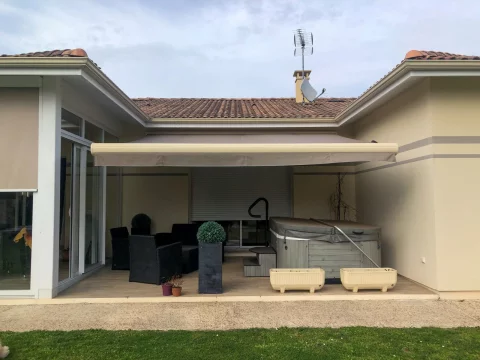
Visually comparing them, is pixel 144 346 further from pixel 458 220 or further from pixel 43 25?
pixel 43 25

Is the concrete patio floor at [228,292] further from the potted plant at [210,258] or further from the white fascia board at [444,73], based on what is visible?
the white fascia board at [444,73]

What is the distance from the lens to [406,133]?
8352 mm

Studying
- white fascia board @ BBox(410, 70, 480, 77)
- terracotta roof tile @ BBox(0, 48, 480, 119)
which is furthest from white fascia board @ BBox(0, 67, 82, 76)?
white fascia board @ BBox(410, 70, 480, 77)

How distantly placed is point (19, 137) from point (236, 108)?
26.8ft

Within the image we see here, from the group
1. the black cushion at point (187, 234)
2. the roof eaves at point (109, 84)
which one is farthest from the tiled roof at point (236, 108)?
the black cushion at point (187, 234)

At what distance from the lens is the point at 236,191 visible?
12578 millimetres

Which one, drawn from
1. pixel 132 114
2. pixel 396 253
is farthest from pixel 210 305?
pixel 132 114

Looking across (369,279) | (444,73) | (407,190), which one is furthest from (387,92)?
(369,279)

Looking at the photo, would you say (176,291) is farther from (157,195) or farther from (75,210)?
(157,195)

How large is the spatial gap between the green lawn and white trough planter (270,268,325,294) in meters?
1.89

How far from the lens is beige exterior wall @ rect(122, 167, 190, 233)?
40.1 feet

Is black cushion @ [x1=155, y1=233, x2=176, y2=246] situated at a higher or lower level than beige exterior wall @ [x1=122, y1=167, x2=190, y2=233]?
lower

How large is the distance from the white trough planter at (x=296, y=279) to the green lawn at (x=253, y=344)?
189 centimetres

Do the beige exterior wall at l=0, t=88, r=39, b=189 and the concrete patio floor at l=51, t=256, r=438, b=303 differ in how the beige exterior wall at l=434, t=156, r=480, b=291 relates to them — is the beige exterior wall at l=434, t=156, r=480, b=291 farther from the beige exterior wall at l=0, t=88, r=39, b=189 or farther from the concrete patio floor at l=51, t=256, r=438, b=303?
the beige exterior wall at l=0, t=88, r=39, b=189
